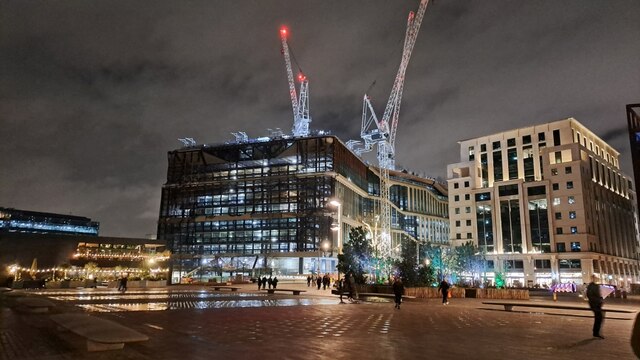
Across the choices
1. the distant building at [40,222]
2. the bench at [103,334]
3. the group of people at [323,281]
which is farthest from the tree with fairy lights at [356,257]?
the distant building at [40,222]

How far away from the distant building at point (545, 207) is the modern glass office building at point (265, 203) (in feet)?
64.7

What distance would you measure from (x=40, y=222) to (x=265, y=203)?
384ft

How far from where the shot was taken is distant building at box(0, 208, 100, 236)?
170 m

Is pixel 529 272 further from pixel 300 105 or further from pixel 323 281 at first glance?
pixel 300 105

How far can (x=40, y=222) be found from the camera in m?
181

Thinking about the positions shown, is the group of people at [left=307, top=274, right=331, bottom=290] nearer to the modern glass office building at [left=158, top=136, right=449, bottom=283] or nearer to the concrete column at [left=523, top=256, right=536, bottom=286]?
the modern glass office building at [left=158, top=136, right=449, bottom=283]

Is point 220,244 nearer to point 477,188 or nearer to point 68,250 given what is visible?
point 68,250

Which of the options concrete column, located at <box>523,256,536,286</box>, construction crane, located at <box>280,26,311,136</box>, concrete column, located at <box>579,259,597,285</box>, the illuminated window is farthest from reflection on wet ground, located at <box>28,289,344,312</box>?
construction crane, located at <box>280,26,311,136</box>

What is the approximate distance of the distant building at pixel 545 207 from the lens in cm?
8750

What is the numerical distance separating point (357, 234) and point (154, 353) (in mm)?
39052

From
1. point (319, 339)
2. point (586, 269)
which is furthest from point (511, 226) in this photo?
point (319, 339)

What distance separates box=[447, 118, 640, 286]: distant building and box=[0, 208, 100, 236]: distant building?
141 meters

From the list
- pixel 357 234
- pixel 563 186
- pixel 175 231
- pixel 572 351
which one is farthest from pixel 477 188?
pixel 572 351

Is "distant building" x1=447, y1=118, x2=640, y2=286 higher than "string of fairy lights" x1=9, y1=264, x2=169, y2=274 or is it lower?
higher
